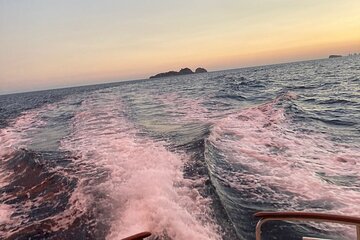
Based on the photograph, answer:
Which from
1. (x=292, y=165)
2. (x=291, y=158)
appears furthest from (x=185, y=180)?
(x=291, y=158)

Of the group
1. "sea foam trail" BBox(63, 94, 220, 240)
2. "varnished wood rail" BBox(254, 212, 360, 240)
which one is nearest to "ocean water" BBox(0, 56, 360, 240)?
"sea foam trail" BBox(63, 94, 220, 240)

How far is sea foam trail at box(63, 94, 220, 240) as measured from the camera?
5.30 m

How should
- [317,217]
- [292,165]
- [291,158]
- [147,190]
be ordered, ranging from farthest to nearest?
1. [291,158]
2. [292,165]
3. [147,190]
4. [317,217]

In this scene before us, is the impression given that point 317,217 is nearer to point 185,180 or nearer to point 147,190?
point 147,190

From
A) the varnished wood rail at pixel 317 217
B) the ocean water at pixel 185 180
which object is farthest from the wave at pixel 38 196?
the varnished wood rail at pixel 317 217

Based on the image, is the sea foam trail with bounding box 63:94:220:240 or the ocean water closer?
the sea foam trail with bounding box 63:94:220:240

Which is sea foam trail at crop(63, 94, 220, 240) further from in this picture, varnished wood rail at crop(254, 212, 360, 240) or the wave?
varnished wood rail at crop(254, 212, 360, 240)

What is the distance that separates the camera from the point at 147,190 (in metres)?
6.68

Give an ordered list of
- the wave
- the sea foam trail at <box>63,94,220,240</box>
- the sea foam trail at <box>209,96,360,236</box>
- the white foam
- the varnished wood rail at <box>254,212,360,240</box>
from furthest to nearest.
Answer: the white foam
the sea foam trail at <box>209,96,360,236</box>
the wave
the sea foam trail at <box>63,94,220,240</box>
the varnished wood rail at <box>254,212,360,240</box>

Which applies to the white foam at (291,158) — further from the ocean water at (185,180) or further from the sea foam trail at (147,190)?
the sea foam trail at (147,190)

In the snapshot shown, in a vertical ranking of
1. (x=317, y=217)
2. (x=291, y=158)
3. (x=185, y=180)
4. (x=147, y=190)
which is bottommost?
(x=291, y=158)

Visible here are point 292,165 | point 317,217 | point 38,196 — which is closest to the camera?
point 317,217

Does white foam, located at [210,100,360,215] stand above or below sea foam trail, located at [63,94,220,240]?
below

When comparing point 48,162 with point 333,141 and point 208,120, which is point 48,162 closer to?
point 208,120
